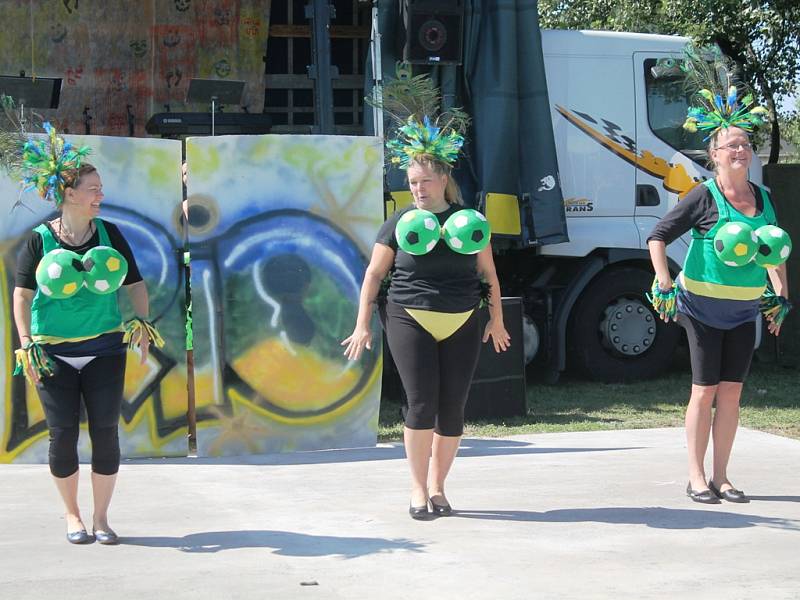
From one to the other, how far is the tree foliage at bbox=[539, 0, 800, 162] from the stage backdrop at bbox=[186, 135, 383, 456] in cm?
670

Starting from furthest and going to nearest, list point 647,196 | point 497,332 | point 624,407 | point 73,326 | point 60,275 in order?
point 647,196, point 624,407, point 497,332, point 73,326, point 60,275

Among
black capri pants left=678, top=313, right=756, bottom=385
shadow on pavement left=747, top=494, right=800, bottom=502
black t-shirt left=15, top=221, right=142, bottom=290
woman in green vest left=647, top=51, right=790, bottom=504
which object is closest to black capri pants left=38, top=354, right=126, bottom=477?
black t-shirt left=15, top=221, right=142, bottom=290

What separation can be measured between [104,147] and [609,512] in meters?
3.62

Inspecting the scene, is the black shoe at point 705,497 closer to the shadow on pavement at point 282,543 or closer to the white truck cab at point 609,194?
the shadow on pavement at point 282,543

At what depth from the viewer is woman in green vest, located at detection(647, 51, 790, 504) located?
5945 mm

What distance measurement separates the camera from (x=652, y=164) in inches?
423

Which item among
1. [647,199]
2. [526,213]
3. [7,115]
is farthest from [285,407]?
[647,199]

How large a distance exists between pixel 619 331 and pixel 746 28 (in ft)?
17.1

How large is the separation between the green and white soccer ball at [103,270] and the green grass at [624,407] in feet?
11.3

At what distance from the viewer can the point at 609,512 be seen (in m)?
5.91

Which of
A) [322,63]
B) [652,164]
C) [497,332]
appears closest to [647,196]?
[652,164]

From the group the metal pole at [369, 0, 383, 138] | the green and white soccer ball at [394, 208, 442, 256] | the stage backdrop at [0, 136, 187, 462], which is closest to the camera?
the green and white soccer ball at [394, 208, 442, 256]

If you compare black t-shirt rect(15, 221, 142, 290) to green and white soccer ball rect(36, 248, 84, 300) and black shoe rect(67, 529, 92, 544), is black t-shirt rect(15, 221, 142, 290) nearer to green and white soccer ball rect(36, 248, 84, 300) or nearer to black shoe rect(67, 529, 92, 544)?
green and white soccer ball rect(36, 248, 84, 300)

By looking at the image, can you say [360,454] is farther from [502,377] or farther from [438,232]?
[438,232]
